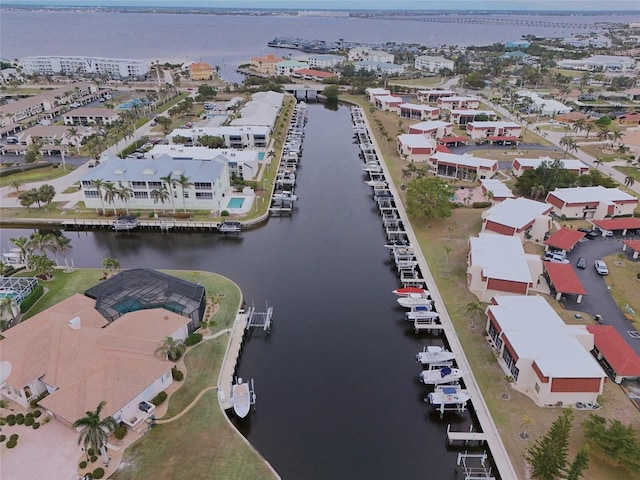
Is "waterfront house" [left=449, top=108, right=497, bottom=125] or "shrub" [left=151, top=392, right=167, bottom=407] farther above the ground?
"waterfront house" [left=449, top=108, right=497, bottom=125]

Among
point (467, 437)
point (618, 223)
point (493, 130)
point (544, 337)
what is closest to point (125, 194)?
point (467, 437)

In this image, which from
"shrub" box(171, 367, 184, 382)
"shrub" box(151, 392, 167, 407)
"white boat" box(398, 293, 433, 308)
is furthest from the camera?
"white boat" box(398, 293, 433, 308)

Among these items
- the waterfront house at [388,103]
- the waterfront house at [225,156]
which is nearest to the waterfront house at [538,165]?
the waterfront house at [225,156]

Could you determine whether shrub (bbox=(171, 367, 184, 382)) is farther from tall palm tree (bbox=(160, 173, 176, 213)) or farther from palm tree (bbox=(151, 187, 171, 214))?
tall palm tree (bbox=(160, 173, 176, 213))

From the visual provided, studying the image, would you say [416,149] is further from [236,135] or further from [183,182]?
[183,182]

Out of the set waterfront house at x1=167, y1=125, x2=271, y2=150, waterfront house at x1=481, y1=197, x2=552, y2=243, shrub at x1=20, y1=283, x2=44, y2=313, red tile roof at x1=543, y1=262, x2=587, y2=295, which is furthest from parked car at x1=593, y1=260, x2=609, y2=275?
waterfront house at x1=167, y1=125, x2=271, y2=150

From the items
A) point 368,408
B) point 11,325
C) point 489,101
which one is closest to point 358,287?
point 368,408
